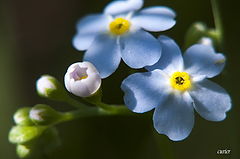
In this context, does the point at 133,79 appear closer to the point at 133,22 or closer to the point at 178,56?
the point at 178,56

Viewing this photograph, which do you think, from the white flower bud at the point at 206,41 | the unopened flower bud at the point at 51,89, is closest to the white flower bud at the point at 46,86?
the unopened flower bud at the point at 51,89

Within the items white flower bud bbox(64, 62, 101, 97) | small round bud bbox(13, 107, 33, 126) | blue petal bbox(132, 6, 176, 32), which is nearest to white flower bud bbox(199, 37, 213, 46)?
blue petal bbox(132, 6, 176, 32)

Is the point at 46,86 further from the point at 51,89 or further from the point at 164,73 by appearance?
the point at 164,73

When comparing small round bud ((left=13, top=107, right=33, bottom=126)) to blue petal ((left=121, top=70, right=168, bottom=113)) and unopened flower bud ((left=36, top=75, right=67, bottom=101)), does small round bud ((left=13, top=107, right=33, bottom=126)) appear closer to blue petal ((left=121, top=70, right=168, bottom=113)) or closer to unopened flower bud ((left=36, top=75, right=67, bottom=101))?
unopened flower bud ((left=36, top=75, right=67, bottom=101))
